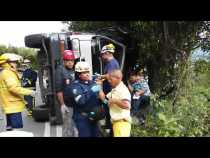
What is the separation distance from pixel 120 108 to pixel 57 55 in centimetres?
172

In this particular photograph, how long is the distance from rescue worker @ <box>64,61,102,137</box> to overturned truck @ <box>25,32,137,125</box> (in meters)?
0.79

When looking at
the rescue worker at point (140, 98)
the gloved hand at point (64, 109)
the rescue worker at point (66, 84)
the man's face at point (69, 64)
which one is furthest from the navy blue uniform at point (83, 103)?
the rescue worker at point (140, 98)

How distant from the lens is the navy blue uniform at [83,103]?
21.5 feet

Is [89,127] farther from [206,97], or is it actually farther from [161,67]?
[161,67]

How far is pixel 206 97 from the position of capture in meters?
8.20

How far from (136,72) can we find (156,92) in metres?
0.49

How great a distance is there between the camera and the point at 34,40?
26.2ft

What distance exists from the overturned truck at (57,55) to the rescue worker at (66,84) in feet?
0.51

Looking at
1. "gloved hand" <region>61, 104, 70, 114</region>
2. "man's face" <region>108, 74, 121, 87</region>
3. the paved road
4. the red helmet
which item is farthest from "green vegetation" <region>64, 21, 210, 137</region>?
the paved road

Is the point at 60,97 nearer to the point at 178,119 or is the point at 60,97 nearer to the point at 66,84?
the point at 66,84

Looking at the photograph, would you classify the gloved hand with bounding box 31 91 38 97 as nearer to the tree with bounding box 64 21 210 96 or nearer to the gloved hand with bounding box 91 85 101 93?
the gloved hand with bounding box 91 85 101 93

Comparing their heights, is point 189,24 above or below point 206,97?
above
